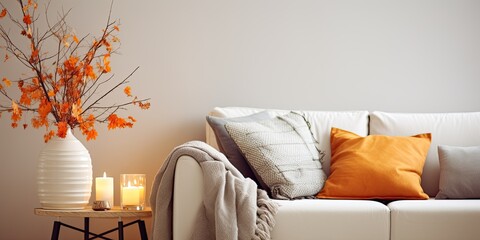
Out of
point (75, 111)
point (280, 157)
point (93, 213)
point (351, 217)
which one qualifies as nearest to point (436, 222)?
point (351, 217)

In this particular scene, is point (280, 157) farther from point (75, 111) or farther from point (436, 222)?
point (75, 111)

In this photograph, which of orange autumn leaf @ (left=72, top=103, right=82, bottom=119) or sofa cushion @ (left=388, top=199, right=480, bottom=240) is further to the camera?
orange autumn leaf @ (left=72, top=103, right=82, bottom=119)

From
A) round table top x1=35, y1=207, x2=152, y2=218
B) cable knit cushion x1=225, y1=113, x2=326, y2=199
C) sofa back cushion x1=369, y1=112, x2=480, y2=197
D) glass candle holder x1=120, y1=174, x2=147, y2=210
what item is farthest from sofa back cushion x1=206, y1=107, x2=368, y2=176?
round table top x1=35, y1=207, x2=152, y2=218

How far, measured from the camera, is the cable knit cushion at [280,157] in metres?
3.37

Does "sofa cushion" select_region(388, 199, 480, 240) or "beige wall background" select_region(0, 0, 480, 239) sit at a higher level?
"beige wall background" select_region(0, 0, 480, 239)

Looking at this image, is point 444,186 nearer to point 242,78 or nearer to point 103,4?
point 242,78

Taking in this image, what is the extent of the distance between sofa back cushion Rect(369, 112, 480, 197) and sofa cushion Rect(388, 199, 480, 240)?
2.20ft

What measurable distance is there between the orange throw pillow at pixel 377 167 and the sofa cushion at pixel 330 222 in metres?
0.39

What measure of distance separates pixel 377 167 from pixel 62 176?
4.83ft

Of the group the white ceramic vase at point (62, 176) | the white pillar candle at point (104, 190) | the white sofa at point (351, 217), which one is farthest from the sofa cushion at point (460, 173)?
the white ceramic vase at point (62, 176)

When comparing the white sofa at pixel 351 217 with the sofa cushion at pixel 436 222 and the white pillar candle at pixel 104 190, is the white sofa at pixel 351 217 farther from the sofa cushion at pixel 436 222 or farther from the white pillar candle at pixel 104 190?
the white pillar candle at pixel 104 190

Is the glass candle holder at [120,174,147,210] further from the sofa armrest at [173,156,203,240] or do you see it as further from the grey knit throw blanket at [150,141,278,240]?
the sofa armrest at [173,156,203,240]

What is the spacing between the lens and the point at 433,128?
3.83 m

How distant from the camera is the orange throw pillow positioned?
11.3ft
